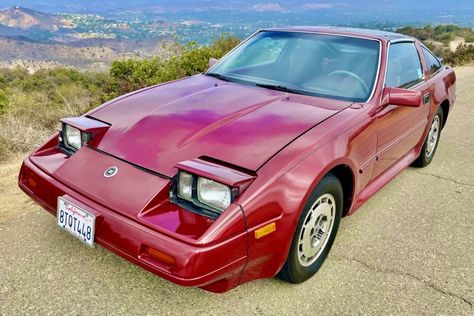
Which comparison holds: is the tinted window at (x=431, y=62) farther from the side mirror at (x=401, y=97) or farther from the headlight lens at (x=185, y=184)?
the headlight lens at (x=185, y=184)

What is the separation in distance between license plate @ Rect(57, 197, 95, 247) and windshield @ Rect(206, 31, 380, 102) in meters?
1.68

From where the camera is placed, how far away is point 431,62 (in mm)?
4465

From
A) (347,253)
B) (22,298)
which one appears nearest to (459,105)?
(347,253)

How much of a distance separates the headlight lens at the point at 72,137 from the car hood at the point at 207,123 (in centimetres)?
18

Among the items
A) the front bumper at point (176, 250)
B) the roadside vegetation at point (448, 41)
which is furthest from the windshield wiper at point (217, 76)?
the roadside vegetation at point (448, 41)

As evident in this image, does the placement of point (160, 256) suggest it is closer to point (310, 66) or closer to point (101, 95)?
point (310, 66)

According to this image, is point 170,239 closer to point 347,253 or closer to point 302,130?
point 302,130

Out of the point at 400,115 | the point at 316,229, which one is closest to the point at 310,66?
the point at 400,115

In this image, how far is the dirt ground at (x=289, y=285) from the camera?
2338 mm

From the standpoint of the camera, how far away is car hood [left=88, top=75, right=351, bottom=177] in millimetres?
2346

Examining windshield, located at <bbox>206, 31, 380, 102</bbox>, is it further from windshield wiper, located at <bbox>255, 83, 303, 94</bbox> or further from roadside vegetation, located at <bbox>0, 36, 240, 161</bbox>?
roadside vegetation, located at <bbox>0, 36, 240, 161</bbox>

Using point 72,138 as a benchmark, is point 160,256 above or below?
below

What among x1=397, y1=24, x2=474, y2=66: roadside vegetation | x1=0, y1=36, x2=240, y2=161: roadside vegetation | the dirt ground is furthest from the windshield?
x1=397, y1=24, x2=474, y2=66: roadside vegetation

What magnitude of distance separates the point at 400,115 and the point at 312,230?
143cm
